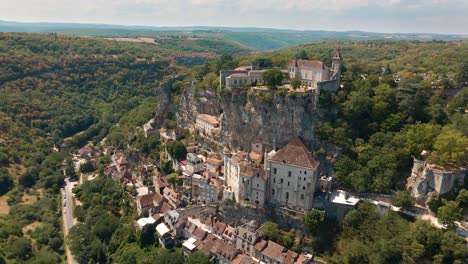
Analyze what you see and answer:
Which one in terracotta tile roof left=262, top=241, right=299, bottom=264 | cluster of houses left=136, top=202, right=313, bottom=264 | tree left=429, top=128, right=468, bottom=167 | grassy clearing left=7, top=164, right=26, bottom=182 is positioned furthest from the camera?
grassy clearing left=7, top=164, right=26, bottom=182

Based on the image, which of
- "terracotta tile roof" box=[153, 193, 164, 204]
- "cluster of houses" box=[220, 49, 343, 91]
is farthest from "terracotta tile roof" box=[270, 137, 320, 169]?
"terracotta tile roof" box=[153, 193, 164, 204]

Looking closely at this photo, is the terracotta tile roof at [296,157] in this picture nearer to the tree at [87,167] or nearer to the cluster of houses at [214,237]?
the cluster of houses at [214,237]

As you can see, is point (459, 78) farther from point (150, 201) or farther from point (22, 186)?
point (22, 186)

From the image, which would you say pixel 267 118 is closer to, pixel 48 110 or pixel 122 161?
pixel 122 161

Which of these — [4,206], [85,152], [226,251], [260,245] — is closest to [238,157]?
[260,245]

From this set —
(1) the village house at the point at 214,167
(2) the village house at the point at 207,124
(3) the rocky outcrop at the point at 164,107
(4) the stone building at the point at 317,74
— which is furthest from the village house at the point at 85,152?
(4) the stone building at the point at 317,74

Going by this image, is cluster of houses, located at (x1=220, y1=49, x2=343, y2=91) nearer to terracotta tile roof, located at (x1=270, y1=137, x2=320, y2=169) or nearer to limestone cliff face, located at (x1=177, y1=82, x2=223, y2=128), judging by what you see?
limestone cliff face, located at (x1=177, y1=82, x2=223, y2=128)
